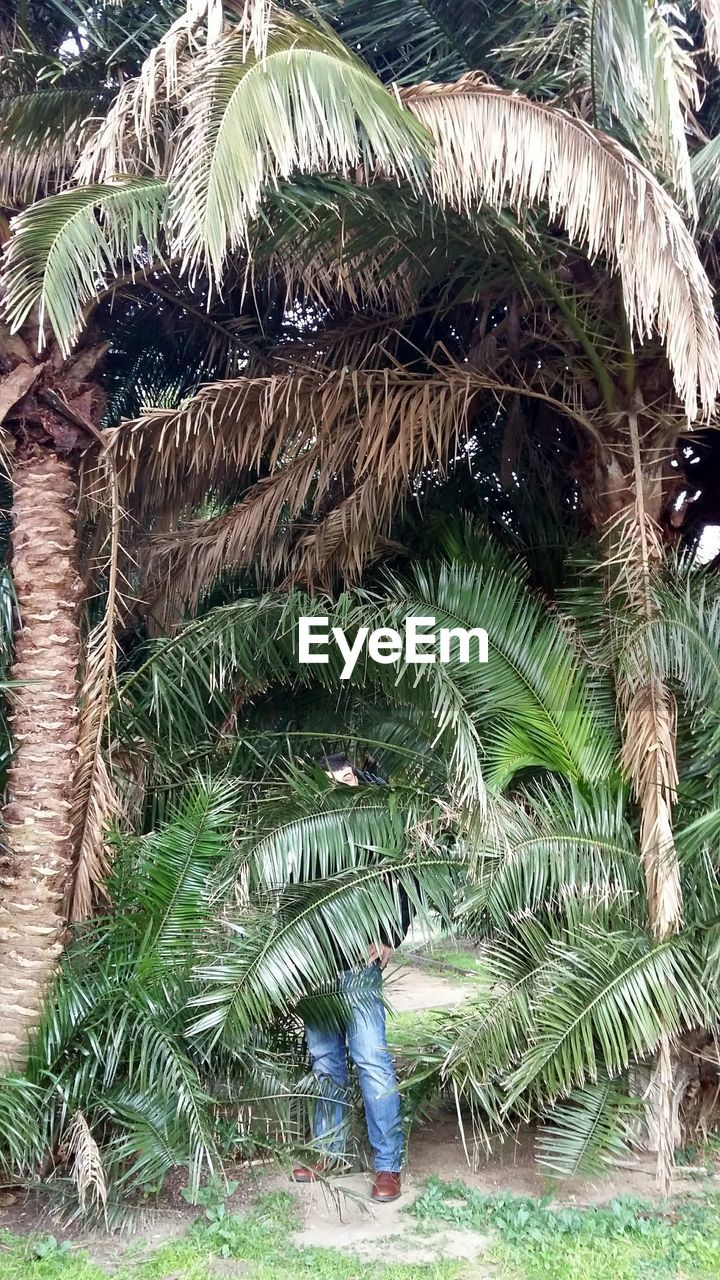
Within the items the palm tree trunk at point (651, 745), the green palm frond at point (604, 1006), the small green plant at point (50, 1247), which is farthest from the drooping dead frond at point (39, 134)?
the small green plant at point (50, 1247)

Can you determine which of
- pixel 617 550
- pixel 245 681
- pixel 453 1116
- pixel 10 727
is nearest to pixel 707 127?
pixel 617 550

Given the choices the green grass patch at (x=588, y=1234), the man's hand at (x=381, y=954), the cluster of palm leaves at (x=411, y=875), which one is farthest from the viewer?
the man's hand at (x=381, y=954)

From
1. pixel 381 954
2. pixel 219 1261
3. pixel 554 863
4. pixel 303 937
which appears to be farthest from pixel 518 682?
pixel 219 1261

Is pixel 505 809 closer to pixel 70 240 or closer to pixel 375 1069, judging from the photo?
pixel 375 1069

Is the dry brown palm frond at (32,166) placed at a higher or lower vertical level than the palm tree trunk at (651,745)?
higher

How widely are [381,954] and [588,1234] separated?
3.95 ft

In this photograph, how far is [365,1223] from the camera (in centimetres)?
331

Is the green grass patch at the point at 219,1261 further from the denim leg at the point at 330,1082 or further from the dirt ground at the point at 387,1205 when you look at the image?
the denim leg at the point at 330,1082

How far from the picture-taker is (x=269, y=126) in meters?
2.83

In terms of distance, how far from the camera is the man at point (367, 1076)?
11.5ft

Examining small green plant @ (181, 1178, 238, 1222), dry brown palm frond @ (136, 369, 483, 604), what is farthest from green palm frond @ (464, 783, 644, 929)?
dry brown palm frond @ (136, 369, 483, 604)

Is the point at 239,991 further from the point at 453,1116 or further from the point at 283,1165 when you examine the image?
the point at 453,1116

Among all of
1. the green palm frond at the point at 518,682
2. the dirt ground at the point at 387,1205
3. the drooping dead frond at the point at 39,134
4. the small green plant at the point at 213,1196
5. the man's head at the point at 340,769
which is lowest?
the dirt ground at the point at 387,1205

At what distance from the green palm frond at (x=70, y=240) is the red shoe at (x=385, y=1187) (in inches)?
134
